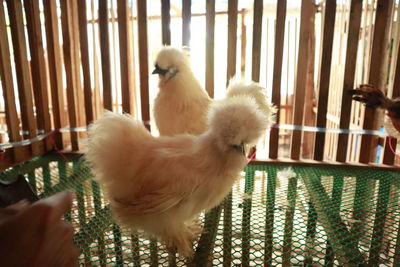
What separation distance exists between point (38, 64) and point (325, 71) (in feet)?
8.29

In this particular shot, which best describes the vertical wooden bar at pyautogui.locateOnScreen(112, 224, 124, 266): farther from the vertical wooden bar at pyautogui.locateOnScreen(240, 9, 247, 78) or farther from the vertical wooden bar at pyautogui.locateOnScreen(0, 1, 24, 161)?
the vertical wooden bar at pyautogui.locateOnScreen(240, 9, 247, 78)

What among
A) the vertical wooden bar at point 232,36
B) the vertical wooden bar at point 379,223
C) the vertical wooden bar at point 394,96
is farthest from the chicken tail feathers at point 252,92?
the vertical wooden bar at point 394,96

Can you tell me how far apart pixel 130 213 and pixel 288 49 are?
12.1ft

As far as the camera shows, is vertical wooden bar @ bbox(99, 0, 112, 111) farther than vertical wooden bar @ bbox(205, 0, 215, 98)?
Yes

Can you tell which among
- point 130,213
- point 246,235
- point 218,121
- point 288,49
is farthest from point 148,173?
point 288,49

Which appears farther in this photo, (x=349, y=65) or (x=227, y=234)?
(x=349, y=65)

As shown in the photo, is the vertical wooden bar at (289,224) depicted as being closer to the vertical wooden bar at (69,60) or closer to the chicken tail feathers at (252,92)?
the chicken tail feathers at (252,92)

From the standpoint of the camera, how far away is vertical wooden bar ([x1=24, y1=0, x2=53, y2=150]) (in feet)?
7.52

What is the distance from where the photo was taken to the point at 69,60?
2.50 m

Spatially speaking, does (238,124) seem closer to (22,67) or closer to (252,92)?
(252,92)

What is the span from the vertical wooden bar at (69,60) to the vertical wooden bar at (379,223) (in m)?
2.44

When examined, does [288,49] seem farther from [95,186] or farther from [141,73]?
[95,186]

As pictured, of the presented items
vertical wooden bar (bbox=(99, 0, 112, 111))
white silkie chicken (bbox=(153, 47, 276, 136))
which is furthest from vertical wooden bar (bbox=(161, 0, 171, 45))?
white silkie chicken (bbox=(153, 47, 276, 136))

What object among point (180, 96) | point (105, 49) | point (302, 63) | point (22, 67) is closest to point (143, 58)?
point (105, 49)
